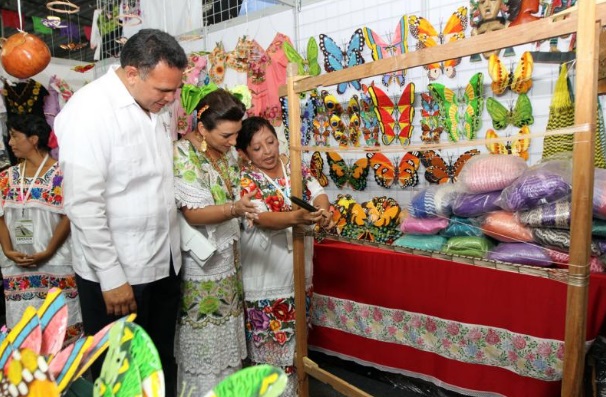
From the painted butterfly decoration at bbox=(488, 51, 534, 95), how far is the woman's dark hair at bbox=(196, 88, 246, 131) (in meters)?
1.04

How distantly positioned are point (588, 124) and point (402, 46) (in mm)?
1304

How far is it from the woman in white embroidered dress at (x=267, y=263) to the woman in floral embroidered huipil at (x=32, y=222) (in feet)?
3.03

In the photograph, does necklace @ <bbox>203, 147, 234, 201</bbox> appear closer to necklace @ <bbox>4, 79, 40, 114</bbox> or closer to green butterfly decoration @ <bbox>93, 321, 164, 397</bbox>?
green butterfly decoration @ <bbox>93, 321, 164, 397</bbox>

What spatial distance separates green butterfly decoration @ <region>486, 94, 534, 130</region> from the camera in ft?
5.84

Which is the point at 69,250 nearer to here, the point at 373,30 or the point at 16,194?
the point at 16,194

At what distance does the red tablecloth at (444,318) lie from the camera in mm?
1463

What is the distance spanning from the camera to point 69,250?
2.10m

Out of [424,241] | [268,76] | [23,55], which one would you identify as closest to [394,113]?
[424,241]

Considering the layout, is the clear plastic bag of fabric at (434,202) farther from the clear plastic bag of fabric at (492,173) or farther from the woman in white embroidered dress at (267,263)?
the woman in white embroidered dress at (267,263)

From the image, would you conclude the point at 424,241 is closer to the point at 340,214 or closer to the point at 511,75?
the point at 340,214

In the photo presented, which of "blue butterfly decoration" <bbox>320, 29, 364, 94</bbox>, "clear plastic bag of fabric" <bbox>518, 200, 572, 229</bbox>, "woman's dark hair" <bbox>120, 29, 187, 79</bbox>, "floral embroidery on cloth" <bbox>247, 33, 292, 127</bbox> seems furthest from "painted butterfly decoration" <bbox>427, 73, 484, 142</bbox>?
"woman's dark hair" <bbox>120, 29, 187, 79</bbox>

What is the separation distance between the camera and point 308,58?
2410mm

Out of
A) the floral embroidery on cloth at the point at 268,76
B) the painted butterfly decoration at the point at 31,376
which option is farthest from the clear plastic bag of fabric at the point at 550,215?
the floral embroidery on cloth at the point at 268,76

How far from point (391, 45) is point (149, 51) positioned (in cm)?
128
